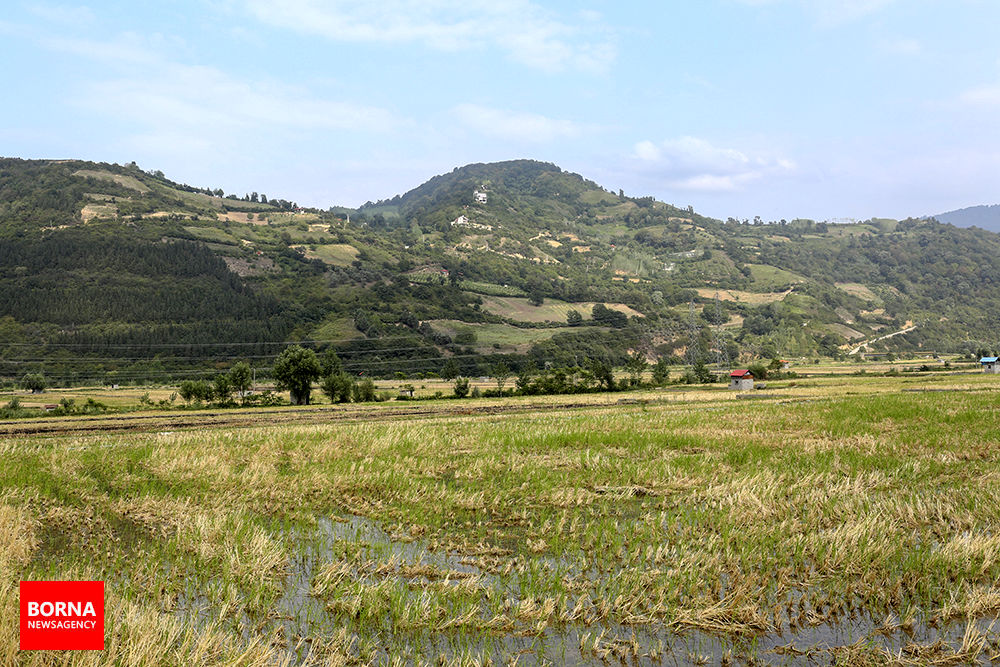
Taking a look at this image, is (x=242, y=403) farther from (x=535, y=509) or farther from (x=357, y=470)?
(x=535, y=509)

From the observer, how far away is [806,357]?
19012 cm

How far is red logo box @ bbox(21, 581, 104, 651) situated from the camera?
5699mm

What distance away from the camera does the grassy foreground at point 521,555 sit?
706 cm

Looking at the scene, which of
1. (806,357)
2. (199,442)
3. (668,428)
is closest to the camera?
(199,442)

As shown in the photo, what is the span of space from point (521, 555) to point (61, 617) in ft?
22.2

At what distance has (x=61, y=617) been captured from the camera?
6.04 metres

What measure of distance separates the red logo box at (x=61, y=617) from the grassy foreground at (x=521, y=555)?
0.63ft

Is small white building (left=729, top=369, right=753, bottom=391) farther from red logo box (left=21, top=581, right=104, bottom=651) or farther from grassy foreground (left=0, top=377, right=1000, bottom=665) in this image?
red logo box (left=21, top=581, right=104, bottom=651)

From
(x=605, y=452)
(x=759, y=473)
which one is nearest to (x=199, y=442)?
(x=605, y=452)

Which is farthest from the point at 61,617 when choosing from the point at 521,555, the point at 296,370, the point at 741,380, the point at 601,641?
the point at 741,380

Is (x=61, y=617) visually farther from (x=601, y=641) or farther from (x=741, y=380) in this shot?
(x=741, y=380)

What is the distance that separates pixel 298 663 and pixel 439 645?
5.53 feet

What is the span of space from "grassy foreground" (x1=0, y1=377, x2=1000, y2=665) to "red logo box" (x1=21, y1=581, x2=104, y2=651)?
0.19 meters

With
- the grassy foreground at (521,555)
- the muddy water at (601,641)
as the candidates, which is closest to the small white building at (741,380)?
the grassy foreground at (521,555)
